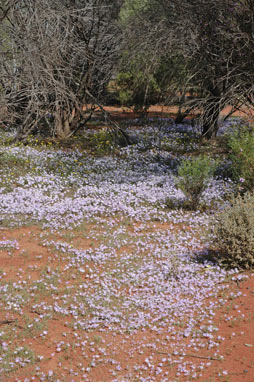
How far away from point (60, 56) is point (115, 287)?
484 cm

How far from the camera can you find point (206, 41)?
396 inches

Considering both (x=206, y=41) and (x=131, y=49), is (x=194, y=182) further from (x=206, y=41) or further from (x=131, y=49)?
(x=131, y=49)

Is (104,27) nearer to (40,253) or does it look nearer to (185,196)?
(185,196)

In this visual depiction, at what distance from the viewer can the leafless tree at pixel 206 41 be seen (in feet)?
Result: 31.0

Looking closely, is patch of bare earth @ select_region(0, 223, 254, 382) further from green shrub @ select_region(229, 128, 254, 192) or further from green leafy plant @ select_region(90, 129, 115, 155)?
green leafy plant @ select_region(90, 129, 115, 155)

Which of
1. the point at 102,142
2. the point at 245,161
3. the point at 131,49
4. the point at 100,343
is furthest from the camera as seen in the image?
the point at 102,142

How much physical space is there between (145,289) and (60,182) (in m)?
4.50

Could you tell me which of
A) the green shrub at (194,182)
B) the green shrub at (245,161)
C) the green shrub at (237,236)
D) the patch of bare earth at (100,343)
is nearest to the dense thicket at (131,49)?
the green shrub at (245,161)

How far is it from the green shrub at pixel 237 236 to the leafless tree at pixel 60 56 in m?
3.83

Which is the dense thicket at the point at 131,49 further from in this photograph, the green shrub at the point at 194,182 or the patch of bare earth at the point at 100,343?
the patch of bare earth at the point at 100,343

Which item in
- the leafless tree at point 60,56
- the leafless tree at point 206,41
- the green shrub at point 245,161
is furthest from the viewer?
the leafless tree at point 206,41

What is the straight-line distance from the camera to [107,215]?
798 centimetres

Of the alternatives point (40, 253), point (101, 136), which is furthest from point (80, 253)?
point (101, 136)

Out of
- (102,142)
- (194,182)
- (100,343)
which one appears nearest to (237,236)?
(100,343)
